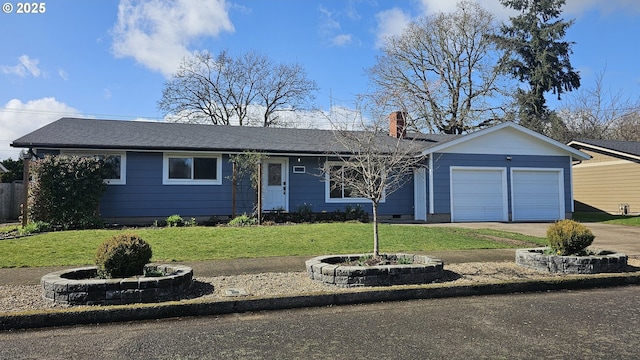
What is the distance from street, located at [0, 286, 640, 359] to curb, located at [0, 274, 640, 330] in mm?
136

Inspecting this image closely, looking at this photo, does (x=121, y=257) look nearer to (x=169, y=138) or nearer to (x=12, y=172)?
(x=169, y=138)

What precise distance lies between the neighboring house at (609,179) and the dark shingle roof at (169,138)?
11.1 metres

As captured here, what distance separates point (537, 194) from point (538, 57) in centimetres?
2205

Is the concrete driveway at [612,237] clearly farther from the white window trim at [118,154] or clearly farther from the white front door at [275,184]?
the white window trim at [118,154]

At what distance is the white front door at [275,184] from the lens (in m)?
16.0

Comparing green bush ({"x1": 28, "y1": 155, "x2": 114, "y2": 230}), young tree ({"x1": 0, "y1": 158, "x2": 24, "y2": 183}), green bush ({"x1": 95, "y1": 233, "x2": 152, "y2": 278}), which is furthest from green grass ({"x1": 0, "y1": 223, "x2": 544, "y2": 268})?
young tree ({"x1": 0, "y1": 158, "x2": 24, "y2": 183})

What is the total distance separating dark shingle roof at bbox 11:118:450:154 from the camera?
14328 mm

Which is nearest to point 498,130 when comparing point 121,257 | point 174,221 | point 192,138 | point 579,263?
point 579,263

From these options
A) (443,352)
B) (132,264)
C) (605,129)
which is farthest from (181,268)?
(605,129)

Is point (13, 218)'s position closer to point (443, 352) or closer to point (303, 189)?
point (303, 189)

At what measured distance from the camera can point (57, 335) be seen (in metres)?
4.46

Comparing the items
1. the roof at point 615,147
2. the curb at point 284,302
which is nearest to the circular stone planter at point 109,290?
the curb at point 284,302

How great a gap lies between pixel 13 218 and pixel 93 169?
27.7ft

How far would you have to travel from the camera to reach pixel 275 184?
16188mm
